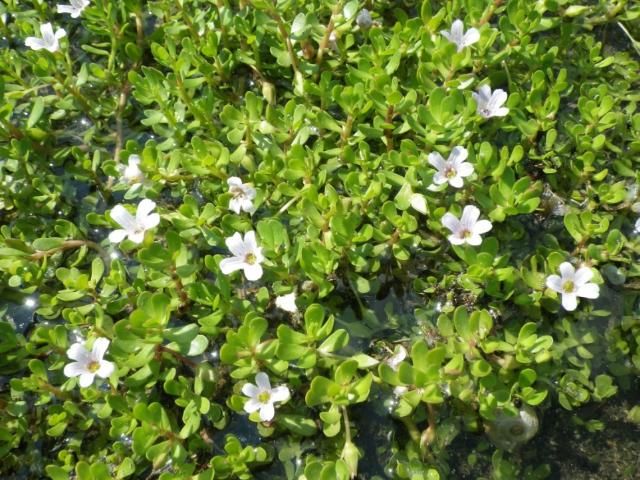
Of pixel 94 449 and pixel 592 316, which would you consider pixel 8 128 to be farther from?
pixel 592 316

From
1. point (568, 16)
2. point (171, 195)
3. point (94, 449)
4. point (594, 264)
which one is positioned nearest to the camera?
point (94, 449)

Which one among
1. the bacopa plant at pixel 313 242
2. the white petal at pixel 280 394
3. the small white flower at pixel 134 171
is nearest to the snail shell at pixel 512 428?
the bacopa plant at pixel 313 242

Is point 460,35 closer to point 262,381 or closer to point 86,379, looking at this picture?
point 262,381

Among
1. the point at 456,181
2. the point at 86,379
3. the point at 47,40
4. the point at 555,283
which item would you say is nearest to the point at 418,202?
the point at 456,181

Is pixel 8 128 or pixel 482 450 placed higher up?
pixel 8 128

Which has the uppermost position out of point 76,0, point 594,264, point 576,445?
point 76,0

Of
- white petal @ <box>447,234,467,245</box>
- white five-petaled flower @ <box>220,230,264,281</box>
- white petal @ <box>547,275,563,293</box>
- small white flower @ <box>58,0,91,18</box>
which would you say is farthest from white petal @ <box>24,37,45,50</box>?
white petal @ <box>547,275,563,293</box>

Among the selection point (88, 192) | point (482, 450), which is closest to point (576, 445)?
point (482, 450)

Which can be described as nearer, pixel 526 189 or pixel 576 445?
pixel 576 445
